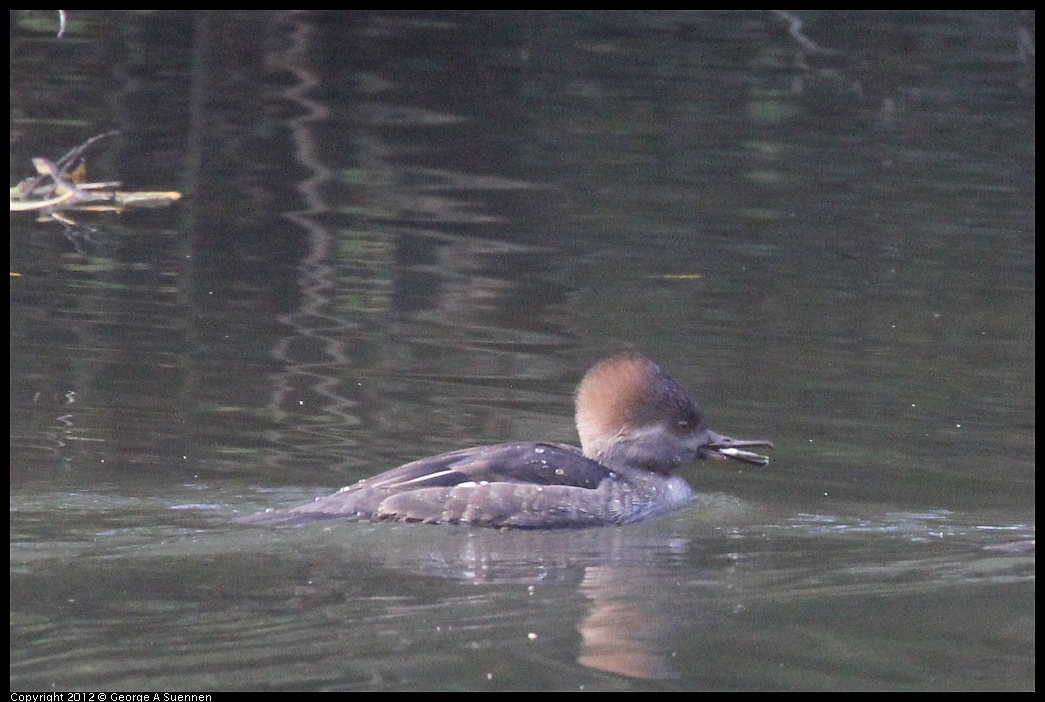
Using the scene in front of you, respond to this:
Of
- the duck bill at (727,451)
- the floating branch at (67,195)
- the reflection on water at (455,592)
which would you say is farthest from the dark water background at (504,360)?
the floating branch at (67,195)

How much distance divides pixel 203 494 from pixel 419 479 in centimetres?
102

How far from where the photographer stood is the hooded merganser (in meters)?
7.77

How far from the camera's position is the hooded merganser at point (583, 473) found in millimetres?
7770

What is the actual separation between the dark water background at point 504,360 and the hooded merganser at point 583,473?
11 centimetres

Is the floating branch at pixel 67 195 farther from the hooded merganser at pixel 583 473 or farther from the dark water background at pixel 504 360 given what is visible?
the hooded merganser at pixel 583 473

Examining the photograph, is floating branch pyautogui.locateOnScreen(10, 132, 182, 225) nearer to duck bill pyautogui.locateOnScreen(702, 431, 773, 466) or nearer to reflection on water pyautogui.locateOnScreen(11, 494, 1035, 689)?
reflection on water pyautogui.locateOnScreen(11, 494, 1035, 689)

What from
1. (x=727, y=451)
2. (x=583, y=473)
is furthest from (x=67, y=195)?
(x=727, y=451)

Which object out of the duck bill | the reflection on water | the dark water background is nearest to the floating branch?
the dark water background

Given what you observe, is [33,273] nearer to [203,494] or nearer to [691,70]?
[203,494]

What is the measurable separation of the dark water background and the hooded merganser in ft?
0.37

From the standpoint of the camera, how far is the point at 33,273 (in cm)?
1152

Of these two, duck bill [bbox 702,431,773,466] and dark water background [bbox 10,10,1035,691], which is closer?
dark water background [bbox 10,10,1035,691]

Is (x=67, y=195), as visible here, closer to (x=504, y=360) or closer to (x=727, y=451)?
(x=504, y=360)

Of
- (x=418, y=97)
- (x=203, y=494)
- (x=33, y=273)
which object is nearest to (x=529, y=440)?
(x=203, y=494)
